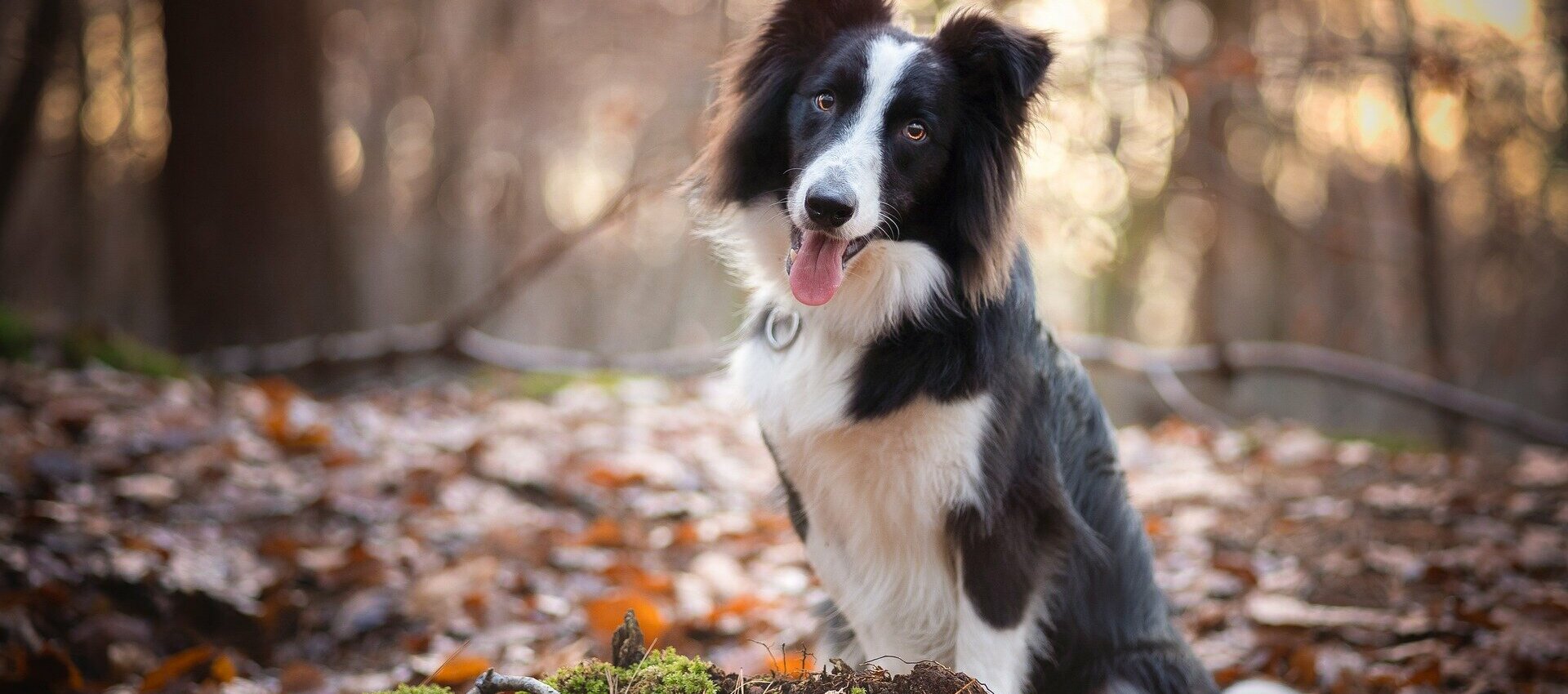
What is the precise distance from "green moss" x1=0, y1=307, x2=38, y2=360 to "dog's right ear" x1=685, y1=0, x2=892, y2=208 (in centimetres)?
509

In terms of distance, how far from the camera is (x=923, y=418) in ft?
8.77

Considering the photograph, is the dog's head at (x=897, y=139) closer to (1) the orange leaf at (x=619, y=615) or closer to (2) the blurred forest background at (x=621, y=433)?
(2) the blurred forest background at (x=621, y=433)

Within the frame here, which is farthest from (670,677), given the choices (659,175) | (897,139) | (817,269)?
(659,175)

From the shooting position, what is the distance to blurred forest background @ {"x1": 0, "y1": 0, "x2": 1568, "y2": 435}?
7.09 metres

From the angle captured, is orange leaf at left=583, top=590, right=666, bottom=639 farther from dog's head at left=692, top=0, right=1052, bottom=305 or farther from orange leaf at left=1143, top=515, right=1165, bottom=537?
orange leaf at left=1143, top=515, right=1165, bottom=537

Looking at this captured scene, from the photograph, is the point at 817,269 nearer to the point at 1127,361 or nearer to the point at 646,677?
the point at 646,677

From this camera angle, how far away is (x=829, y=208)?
2639 mm

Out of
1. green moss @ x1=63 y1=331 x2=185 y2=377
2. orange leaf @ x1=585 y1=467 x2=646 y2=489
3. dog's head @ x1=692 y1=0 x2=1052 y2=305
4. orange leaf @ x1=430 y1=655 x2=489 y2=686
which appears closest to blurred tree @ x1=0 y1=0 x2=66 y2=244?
green moss @ x1=63 y1=331 x2=185 y2=377

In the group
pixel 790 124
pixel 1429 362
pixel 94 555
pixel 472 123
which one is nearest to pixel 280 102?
pixel 94 555

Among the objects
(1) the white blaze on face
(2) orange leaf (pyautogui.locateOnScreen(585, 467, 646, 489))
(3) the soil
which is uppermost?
(1) the white blaze on face

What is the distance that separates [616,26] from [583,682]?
392 inches

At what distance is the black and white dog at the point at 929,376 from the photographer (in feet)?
8.89

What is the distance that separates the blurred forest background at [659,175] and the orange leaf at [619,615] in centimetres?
125

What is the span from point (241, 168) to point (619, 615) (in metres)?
5.26
